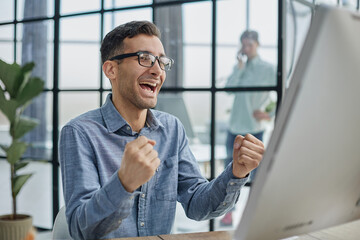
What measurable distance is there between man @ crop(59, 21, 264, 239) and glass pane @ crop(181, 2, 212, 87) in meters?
1.16

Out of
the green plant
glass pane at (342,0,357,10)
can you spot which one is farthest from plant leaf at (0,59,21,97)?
glass pane at (342,0,357,10)

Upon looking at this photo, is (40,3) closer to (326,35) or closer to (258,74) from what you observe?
(258,74)

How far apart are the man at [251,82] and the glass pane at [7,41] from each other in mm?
2107

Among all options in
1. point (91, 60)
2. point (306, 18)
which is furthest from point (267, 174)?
point (91, 60)

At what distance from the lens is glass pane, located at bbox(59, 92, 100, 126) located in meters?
3.44

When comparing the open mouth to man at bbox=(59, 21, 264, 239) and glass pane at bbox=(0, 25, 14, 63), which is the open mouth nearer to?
man at bbox=(59, 21, 264, 239)

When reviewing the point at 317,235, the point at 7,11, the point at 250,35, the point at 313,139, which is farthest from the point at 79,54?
the point at 313,139

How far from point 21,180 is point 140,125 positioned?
0.46 meters

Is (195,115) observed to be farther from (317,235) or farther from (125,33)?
(317,235)

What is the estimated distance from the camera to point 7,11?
387 centimetres

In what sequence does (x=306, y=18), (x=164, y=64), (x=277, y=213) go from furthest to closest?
1. (x=306, y=18)
2. (x=164, y=64)
3. (x=277, y=213)

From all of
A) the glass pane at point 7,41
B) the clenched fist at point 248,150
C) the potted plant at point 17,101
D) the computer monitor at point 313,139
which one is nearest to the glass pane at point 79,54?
the glass pane at point 7,41

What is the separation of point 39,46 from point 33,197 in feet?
5.66

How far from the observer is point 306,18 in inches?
95.9
